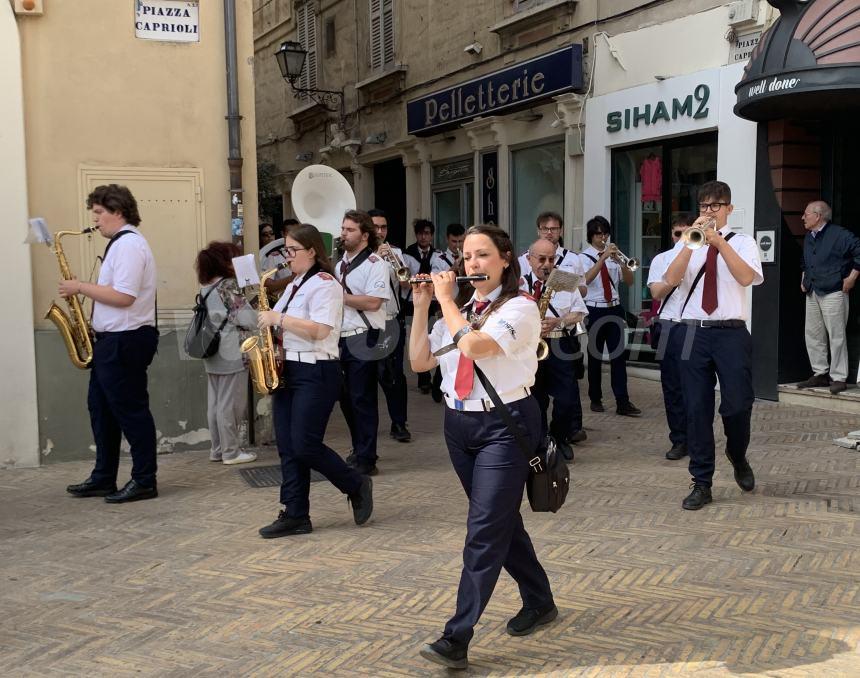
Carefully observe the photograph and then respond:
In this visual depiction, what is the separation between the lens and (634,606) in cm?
447

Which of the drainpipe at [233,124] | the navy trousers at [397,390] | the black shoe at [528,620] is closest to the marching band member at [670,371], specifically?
the navy trousers at [397,390]

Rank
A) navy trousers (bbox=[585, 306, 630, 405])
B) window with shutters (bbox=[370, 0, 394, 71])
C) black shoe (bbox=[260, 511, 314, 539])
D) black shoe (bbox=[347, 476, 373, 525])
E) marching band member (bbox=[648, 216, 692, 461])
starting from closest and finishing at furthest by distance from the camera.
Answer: black shoe (bbox=[260, 511, 314, 539])
black shoe (bbox=[347, 476, 373, 525])
marching band member (bbox=[648, 216, 692, 461])
navy trousers (bbox=[585, 306, 630, 405])
window with shutters (bbox=[370, 0, 394, 71])

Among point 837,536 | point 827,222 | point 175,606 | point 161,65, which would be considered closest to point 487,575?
point 175,606

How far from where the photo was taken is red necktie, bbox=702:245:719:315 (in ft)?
19.5

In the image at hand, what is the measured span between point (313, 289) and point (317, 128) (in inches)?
624

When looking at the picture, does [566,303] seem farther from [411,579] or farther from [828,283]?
[828,283]

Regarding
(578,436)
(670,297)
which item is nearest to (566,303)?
(670,297)

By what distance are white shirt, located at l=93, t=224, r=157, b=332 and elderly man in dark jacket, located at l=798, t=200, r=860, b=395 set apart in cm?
647

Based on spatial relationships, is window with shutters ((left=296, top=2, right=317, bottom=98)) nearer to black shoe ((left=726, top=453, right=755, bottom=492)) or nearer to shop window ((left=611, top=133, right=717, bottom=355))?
shop window ((left=611, top=133, right=717, bottom=355))

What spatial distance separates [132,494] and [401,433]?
2641 mm

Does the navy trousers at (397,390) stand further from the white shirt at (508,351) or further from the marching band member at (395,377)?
the white shirt at (508,351)

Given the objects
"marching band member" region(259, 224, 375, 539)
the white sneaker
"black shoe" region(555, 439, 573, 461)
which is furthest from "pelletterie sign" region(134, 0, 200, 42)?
"black shoe" region(555, 439, 573, 461)

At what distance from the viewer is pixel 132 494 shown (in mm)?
6535

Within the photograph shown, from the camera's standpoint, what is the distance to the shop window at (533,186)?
14133 mm
